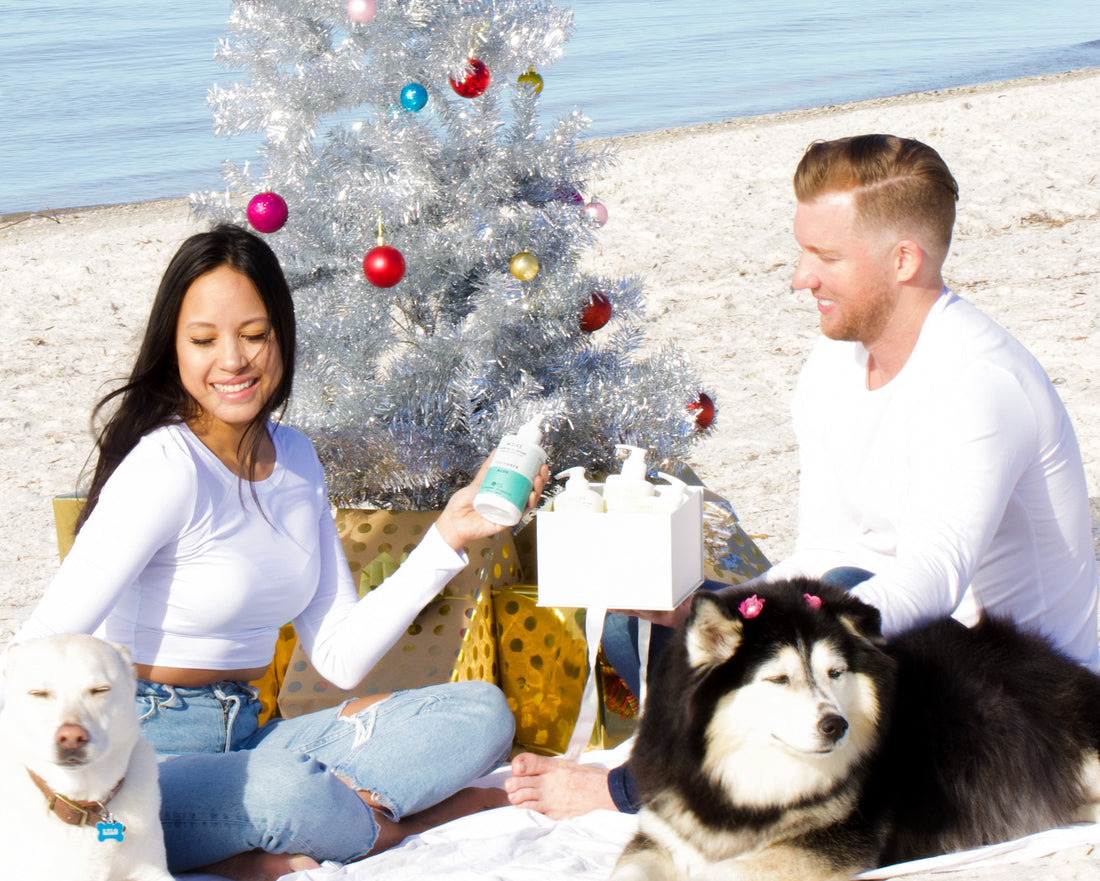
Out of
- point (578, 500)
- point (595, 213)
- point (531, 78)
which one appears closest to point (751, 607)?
point (578, 500)

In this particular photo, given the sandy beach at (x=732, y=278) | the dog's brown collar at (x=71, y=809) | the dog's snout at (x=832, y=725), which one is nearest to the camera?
the dog's snout at (x=832, y=725)

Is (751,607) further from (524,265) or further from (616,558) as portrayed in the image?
(524,265)

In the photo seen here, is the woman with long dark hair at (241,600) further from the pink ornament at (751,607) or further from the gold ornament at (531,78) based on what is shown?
the gold ornament at (531,78)

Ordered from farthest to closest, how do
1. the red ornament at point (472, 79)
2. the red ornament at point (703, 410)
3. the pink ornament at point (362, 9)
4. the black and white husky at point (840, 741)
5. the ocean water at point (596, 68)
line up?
the ocean water at point (596, 68) → the red ornament at point (703, 410) → the red ornament at point (472, 79) → the pink ornament at point (362, 9) → the black and white husky at point (840, 741)

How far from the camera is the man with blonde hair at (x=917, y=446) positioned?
7.57 feet

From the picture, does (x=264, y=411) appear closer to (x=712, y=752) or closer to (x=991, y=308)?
(x=712, y=752)

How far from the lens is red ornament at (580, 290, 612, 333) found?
3.50 m

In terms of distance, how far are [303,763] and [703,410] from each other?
1786mm

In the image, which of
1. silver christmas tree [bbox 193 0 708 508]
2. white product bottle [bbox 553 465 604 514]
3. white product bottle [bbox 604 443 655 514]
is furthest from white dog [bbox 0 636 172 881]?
silver christmas tree [bbox 193 0 708 508]

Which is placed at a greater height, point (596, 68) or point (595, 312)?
point (596, 68)

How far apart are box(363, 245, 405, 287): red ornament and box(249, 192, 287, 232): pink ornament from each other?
0.27 m

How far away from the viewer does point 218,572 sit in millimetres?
2535

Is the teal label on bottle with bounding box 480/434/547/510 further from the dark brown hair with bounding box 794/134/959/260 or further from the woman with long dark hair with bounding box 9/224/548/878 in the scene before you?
the dark brown hair with bounding box 794/134/959/260

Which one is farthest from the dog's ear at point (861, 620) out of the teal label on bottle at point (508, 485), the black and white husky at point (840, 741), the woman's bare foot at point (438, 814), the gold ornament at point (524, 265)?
the gold ornament at point (524, 265)
